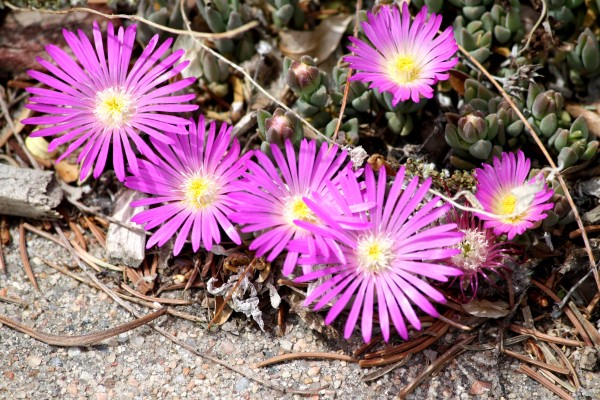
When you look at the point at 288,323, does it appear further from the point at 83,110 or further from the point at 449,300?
the point at 83,110

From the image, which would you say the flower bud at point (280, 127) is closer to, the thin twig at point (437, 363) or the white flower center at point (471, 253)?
the white flower center at point (471, 253)

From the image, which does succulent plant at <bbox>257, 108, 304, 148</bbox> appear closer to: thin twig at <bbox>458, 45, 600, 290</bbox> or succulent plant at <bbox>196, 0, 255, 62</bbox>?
succulent plant at <bbox>196, 0, 255, 62</bbox>

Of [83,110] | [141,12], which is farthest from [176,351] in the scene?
[141,12]

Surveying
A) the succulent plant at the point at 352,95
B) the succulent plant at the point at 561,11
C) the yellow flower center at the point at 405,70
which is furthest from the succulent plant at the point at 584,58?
the succulent plant at the point at 352,95

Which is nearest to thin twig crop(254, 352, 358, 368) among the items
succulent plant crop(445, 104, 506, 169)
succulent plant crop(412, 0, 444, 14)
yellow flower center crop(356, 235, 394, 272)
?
yellow flower center crop(356, 235, 394, 272)

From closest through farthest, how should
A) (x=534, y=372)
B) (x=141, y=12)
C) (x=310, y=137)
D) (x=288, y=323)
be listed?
(x=534, y=372) < (x=288, y=323) < (x=310, y=137) < (x=141, y=12)

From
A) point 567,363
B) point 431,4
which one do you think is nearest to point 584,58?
point 431,4

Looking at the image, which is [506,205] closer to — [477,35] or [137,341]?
[477,35]
